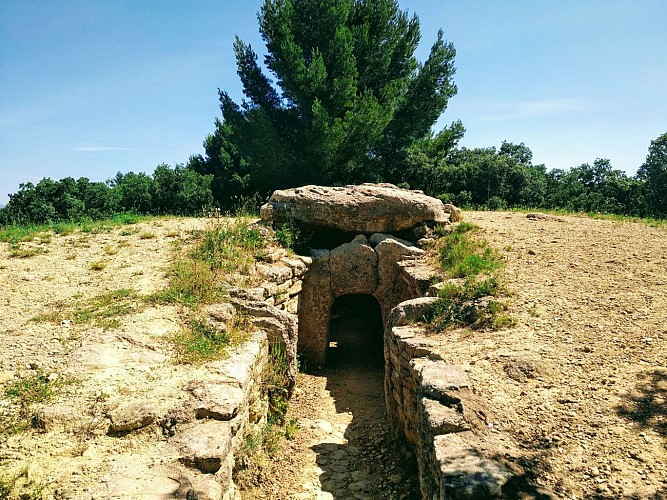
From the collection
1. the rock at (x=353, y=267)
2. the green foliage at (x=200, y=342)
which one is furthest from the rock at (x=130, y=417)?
the rock at (x=353, y=267)

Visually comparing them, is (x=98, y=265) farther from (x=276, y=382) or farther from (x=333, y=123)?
(x=333, y=123)

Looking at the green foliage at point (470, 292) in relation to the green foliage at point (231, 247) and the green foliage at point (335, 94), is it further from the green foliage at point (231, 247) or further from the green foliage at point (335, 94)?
the green foliage at point (335, 94)

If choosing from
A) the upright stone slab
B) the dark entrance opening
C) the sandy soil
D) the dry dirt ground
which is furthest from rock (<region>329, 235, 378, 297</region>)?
the sandy soil

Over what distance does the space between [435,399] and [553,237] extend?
18.9 feet

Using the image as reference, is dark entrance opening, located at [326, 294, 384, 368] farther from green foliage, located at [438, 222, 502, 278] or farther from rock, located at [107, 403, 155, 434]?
rock, located at [107, 403, 155, 434]

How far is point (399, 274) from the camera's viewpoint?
9461mm

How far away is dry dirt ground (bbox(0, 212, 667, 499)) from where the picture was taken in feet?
11.3

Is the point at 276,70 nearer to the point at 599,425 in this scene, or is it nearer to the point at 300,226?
the point at 300,226

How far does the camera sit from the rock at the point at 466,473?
3.17 meters

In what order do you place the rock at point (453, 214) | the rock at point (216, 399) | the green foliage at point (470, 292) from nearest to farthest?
the rock at point (216, 399), the green foliage at point (470, 292), the rock at point (453, 214)

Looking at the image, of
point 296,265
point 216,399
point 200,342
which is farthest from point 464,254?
point 216,399

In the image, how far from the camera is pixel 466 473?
333 centimetres

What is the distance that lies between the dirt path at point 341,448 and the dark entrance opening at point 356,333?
452 millimetres

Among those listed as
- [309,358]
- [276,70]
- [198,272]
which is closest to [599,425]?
[198,272]
